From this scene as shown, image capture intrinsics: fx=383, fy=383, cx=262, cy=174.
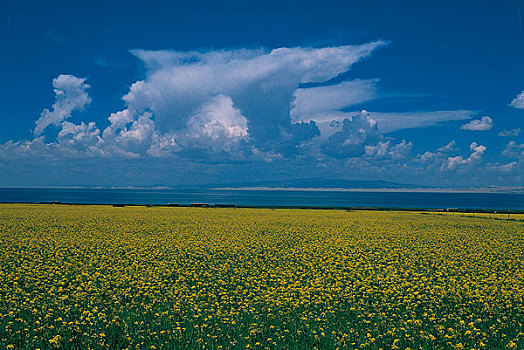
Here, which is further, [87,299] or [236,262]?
[236,262]

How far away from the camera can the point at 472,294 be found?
15297 millimetres

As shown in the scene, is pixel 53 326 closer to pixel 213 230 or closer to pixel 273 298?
pixel 273 298

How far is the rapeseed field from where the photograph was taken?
36.2 feet

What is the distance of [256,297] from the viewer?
14.4m

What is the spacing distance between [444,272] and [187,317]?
44.8 feet

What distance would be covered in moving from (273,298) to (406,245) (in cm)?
1833

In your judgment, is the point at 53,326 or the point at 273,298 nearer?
the point at 53,326

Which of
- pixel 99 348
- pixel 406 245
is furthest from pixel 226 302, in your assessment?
pixel 406 245

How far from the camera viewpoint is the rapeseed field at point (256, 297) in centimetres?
1103

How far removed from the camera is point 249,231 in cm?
3756

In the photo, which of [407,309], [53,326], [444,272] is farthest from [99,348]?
[444,272]

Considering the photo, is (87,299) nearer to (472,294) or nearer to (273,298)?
(273,298)

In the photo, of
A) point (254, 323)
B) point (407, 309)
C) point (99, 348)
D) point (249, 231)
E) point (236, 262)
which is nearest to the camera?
point (99, 348)

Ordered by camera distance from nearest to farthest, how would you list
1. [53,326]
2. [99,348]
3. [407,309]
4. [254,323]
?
[99,348] < [53,326] < [254,323] < [407,309]
